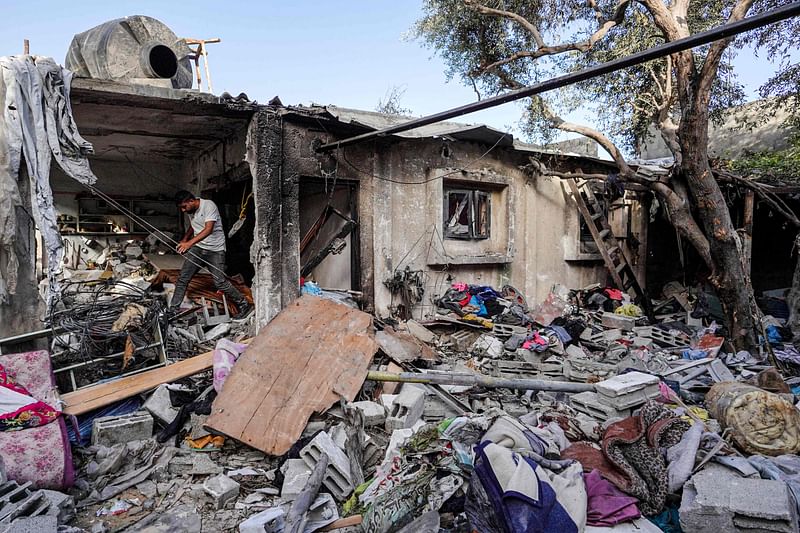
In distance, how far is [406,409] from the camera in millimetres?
4332

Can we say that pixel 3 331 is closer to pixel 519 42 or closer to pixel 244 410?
pixel 244 410

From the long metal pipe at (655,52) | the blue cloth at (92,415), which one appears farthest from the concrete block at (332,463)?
the long metal pipe at (655,52)

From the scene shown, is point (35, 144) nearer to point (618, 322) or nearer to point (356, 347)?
point (356, 347)

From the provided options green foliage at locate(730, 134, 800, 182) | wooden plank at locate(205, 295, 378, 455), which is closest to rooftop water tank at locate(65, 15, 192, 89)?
wooden plank at locate(205, 295, 378, 455)

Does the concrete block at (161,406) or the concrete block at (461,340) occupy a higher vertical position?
the concrete block at (161,406)

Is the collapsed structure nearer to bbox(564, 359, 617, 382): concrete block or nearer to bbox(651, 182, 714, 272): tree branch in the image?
bbox(564, 359, 617, 382): concrete block

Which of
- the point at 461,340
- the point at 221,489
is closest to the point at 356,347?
the point at 221,489

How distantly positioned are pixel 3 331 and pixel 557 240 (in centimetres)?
881

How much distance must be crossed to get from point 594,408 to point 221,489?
11.0 ft

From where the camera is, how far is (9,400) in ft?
11.1

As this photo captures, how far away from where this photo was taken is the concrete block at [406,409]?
13.6 feet

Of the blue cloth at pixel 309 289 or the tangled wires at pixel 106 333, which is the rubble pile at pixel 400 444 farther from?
the blue cloth at pixel 309 289

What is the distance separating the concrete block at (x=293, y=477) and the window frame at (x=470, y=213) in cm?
516

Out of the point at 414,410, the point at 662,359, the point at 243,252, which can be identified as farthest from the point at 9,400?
the point at 662,359
